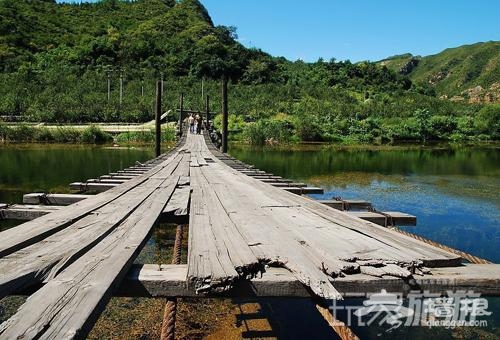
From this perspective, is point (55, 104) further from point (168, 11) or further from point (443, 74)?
point (443, 74)

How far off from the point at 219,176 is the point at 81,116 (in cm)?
3496

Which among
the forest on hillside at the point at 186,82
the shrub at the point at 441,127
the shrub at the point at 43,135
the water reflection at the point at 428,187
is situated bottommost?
the water reflection at the point at 428,187

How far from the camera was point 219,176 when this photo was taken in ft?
21.9

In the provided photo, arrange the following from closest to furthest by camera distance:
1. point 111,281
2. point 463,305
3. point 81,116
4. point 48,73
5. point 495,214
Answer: point 111,281 < point 463,305 < point 495,214 < point 81,116 < point 48,73

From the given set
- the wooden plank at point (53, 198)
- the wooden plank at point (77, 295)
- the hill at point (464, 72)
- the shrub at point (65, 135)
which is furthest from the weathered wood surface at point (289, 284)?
the hill at point (464, 72)

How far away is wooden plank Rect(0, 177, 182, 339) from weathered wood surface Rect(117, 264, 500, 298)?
0.12 m

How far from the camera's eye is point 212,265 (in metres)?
2.18

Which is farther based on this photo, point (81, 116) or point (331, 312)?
point (81, 116)

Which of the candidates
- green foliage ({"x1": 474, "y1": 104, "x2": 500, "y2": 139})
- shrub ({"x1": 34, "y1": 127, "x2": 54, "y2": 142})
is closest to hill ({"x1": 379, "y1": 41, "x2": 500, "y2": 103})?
green foliage ({"x1": 474, "y1": 104, "x2": 500, "y2": 139})

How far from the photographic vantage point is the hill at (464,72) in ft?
299

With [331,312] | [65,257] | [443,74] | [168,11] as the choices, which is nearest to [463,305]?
[331,312]

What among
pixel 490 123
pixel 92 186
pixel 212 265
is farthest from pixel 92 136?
pixel 490 123

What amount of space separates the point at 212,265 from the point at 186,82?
2350 inches

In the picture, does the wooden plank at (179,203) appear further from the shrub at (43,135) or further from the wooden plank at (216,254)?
the shrub at (43,135)
